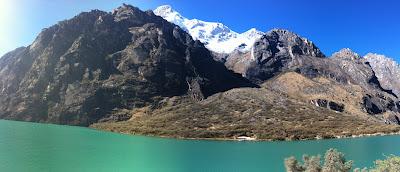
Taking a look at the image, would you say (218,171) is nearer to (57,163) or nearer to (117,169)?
(117,169)

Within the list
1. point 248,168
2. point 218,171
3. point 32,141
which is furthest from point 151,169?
point 32,141

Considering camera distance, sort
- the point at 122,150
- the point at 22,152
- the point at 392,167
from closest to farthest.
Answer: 1. the point at 392,167
2. the point at 22,152
3. the point at 122,150

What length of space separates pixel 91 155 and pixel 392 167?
9311 cm

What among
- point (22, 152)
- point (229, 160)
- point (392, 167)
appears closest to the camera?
point (392, 167)

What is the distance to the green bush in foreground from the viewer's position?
53.5 m

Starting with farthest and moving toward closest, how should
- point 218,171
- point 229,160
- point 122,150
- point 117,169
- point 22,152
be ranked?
1. point 122,150
2. point 229,160
3. point 22,152
4. point 218,171
5. point 117,169

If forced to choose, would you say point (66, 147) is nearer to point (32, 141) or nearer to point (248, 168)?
point (32, 141)

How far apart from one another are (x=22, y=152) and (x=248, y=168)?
59.1m

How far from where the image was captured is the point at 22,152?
401 feet

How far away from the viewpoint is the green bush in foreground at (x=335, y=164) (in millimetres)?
53456

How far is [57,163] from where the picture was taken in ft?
357

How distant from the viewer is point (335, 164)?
63500 mm

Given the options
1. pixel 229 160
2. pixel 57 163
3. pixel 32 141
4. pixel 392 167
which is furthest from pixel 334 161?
pixel 32 141

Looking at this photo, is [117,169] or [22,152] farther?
[22,152]
